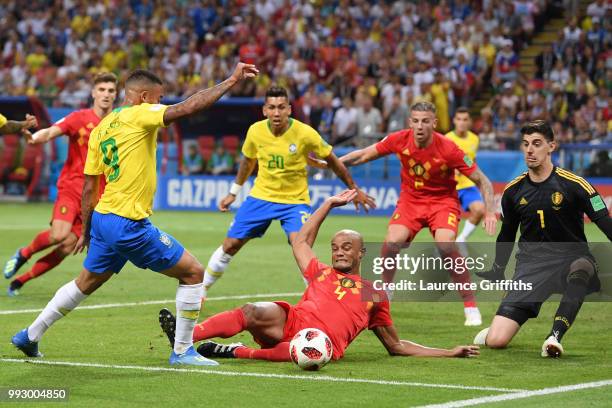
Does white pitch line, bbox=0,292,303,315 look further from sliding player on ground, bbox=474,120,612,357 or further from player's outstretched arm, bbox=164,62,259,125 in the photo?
player's outstretched arm, bbox=164,62,259,125

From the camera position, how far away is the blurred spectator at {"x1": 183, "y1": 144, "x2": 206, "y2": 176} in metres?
31.4

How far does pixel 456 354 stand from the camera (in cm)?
964

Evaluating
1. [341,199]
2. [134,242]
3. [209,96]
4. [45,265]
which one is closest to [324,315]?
[341,199]

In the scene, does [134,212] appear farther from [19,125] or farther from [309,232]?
[19,125]

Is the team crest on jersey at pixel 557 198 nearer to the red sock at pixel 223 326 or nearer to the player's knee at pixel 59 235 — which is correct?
the red sock at pixel 223 326

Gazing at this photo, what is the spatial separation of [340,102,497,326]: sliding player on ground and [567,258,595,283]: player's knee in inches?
77.0

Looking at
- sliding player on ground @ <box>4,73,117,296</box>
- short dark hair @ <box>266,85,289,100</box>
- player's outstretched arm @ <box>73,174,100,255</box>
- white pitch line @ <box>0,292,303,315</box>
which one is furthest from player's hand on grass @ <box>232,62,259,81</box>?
sliding player on ground @ <box>4,73,117,296</box>

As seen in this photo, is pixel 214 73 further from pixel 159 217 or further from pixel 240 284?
pixel 240 284

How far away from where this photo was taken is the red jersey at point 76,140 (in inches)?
544

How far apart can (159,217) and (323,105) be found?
19.5 feet

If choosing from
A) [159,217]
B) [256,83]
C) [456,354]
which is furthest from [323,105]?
[456,354]

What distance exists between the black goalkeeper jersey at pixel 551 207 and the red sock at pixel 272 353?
2616 millimetres

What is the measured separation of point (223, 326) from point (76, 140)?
5.25 m

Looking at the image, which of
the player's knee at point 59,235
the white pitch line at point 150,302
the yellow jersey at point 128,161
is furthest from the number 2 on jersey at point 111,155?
the player's knee at point 59,235
